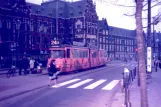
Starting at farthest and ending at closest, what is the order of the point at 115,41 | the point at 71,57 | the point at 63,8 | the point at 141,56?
the point at 115,41, the point at 63,8, the point at 71,57, the point at 141,56

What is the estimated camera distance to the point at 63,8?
212ft

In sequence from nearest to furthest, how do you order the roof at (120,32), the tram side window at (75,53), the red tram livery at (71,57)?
the red tram livery at (71,57) < the tram side window at (75,53) < the roof at (120,32)

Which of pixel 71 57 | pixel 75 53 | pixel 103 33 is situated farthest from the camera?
pixel 103 33

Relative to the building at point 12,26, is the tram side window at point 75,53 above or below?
below

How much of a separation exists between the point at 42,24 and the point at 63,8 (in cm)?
1056

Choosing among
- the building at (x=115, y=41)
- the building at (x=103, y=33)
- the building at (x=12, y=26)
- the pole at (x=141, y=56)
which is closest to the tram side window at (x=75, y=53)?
the pole at (x=141, y=56)

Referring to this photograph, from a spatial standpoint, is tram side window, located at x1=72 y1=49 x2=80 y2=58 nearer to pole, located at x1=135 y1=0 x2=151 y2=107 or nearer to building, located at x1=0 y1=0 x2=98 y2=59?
building, located at x1=0 y1=0 x2=98 y2=59

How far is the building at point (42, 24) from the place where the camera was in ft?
153

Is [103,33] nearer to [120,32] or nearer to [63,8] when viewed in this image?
[120,32]

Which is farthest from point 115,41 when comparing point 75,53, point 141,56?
point 141,56

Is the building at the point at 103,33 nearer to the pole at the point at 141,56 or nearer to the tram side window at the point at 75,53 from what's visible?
the tram side window at the point at 75,53

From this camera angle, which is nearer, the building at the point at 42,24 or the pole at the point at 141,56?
the pole at the point at 141,56

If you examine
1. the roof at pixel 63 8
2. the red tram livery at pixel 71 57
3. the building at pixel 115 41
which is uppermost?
the roof at pixel 63 8

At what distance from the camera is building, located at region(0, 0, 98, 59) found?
46.7 m
